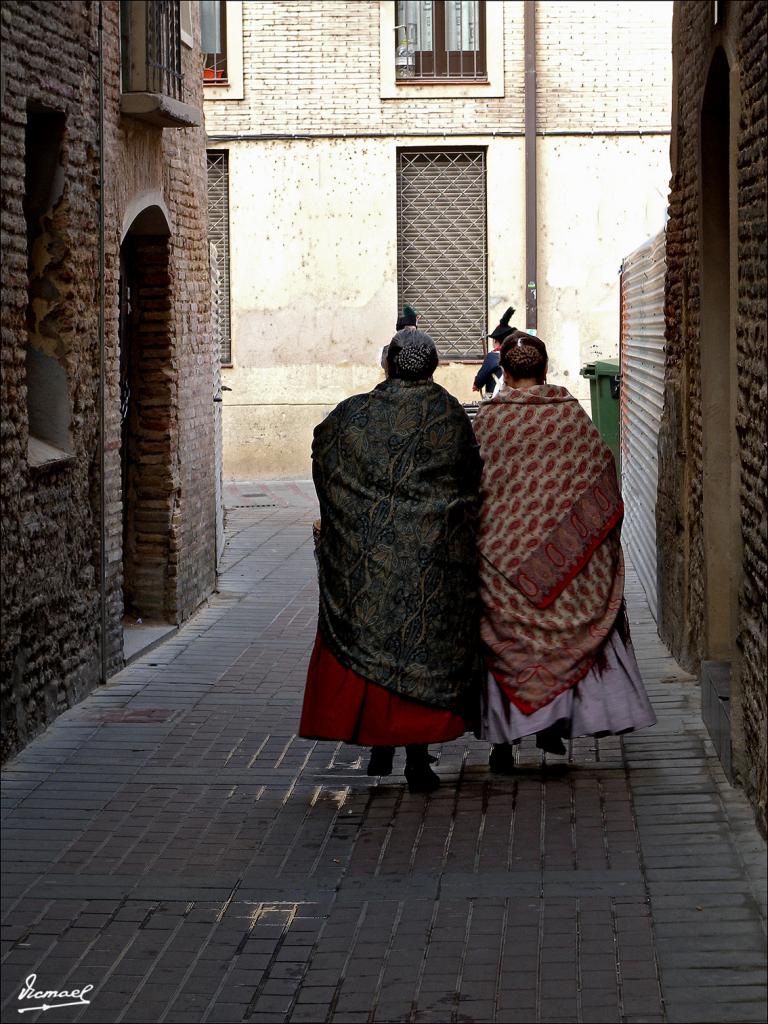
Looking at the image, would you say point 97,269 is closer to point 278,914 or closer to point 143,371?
point 143,371

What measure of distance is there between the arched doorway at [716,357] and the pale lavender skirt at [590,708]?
1386 millimetres

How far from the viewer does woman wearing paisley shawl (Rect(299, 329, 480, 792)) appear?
7.23 meters

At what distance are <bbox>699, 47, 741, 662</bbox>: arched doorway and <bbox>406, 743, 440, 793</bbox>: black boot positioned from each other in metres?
1.98

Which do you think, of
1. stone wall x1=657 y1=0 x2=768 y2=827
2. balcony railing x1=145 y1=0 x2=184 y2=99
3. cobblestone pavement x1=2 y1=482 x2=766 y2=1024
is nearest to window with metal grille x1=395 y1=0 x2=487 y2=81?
balcony railing x1=145 y1=0 x2=184 y2=99

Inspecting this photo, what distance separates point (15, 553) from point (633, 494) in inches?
296

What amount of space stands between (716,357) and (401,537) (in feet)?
7.59

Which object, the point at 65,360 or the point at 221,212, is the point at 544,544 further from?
the point at 221,212

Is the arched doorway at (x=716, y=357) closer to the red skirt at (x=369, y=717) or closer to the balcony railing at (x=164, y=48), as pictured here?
the red skirt at (x=369, y=717)

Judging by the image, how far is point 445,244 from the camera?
23.5 metres

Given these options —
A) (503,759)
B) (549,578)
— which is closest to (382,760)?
(503,759)

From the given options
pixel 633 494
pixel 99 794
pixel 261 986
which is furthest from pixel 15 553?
pixel 633 494

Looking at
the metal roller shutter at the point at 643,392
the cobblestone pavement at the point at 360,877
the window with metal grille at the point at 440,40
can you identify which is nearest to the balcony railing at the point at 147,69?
the metal roller shutter at the point at 643,392

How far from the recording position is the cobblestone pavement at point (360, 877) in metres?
4.99

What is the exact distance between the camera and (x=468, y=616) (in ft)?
24.3
